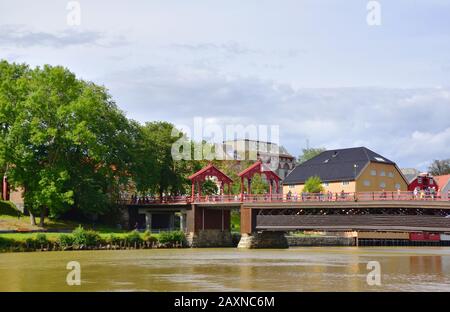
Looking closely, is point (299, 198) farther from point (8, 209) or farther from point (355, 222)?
point (8, 209)

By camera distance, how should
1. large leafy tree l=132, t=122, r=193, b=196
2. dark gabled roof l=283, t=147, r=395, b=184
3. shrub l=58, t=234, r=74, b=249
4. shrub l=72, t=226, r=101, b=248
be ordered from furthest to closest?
dark gabled roof l=283, t=147, r=395, b=184 < large leafy tree l=132, t=122, r=193, b=196 < shrub l=72, t=226, r=101, b=248 < shrub l=58, t=234, r=74, b=249

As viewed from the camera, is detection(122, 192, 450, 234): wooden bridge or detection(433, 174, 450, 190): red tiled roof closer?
detection(122, 192, 450, 234): wooden bridge

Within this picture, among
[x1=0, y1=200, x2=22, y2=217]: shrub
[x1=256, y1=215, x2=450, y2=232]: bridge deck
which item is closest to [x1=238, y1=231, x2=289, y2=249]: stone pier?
[x1=256, y1=215, x2=450, y2=232]: bridge deck

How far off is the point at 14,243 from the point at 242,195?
25.9 meters

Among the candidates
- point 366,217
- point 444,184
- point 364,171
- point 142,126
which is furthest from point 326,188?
point 366,217

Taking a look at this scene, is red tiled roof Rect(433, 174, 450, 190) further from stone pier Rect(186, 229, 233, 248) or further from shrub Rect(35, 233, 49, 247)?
shrub Rect(35, 233, 49, 247)

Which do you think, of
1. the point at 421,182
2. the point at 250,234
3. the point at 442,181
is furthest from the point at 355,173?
the point at 250,234

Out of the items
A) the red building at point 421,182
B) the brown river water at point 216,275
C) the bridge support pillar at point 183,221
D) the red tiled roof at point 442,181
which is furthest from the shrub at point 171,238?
the red tiled roof at point 442,181

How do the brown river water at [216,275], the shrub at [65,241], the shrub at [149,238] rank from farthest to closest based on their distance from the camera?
the shrub at [149,238], the shrub at [65,241], the brown river water at [216,275]

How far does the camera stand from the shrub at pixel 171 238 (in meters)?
71.4

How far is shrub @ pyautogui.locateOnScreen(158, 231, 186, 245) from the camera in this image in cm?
7138

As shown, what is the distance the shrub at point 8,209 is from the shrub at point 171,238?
700 inches

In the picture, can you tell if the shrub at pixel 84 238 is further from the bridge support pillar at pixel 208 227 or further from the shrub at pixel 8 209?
the shrub at pixel 8 209

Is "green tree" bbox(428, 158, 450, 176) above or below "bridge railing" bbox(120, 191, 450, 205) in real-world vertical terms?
above
